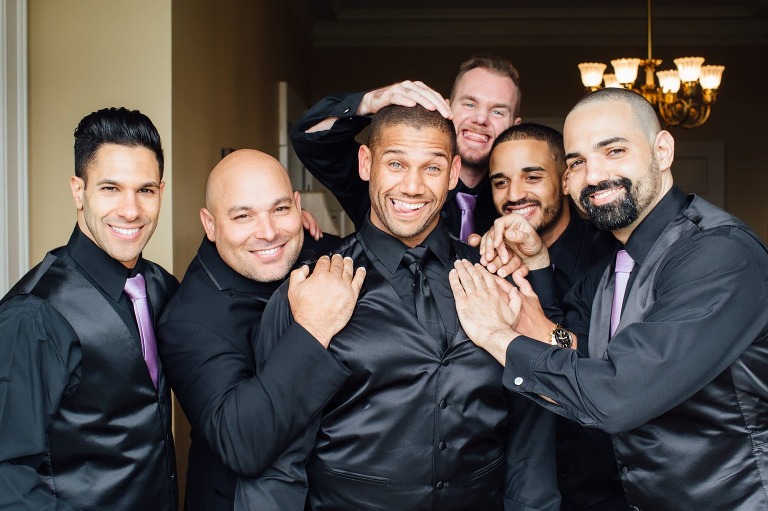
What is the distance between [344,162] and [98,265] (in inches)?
41.1

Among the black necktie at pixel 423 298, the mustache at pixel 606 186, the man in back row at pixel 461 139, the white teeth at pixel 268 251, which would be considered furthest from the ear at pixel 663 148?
the white teeth at pixel 268 251

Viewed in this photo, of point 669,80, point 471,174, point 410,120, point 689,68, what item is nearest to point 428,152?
point 410,120

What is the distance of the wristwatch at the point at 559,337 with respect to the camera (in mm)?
2137

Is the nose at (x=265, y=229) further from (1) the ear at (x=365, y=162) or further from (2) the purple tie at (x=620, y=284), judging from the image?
(2) the purple tie at (x=620, y=284)

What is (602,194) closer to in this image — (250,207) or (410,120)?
(410,120)

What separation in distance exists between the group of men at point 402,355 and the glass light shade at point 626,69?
3.13 meters

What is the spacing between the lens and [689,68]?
510cm

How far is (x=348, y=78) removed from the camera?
7426 mm

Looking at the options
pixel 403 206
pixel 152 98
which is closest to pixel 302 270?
pixel 403 206

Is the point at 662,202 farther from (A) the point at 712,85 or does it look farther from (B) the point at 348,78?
(B) the point at 348,78

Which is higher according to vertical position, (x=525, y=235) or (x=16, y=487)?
(x=525, y=235)

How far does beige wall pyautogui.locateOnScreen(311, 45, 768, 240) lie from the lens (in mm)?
7309

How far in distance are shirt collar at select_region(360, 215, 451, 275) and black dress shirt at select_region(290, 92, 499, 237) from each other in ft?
1.34

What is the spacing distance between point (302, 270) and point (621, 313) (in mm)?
794
